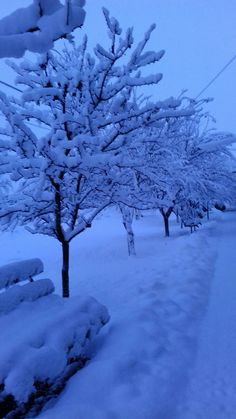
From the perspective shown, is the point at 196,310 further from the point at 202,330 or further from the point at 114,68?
the point at 114,68

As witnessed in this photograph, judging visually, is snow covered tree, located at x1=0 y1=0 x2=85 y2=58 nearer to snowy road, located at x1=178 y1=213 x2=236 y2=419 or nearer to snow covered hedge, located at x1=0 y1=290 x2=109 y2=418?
snow covered hedge, located at x1=0 y1=290 x2=109 y2=418

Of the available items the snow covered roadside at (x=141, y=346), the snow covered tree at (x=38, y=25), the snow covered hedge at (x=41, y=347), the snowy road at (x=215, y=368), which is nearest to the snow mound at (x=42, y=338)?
the snow covered hedge at (x=41, y=347)

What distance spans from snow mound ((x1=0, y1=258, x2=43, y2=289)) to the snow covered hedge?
46 cm

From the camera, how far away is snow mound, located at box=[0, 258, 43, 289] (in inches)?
173

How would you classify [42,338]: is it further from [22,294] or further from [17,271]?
[17,271]

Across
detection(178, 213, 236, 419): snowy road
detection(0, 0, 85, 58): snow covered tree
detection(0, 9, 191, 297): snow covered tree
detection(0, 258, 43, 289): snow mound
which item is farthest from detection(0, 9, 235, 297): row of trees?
detection(0, 0, 85, 58): snow covered tree

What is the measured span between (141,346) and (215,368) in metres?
0.86

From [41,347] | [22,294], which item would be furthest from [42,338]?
[22,294]

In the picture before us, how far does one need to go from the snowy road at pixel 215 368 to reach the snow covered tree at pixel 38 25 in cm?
302

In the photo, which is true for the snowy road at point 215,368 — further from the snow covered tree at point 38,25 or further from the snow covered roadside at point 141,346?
the snow covered tree at point 38,25

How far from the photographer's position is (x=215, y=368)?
3.68 m

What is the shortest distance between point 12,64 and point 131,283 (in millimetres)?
5112

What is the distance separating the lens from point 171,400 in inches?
123

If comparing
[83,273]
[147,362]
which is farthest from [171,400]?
[83,273]
